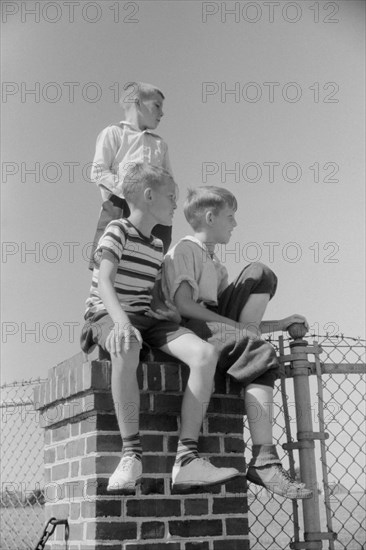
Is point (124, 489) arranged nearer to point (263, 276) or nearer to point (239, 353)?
point (239, 353)

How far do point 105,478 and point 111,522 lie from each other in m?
0.18

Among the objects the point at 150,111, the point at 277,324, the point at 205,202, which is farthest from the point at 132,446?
the point at 150,111

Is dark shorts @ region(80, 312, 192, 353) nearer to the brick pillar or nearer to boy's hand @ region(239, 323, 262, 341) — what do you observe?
the brick pillar

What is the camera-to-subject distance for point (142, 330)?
3203mm

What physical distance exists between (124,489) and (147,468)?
216 mm

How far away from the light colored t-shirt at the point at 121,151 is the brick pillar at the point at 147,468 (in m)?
1.74

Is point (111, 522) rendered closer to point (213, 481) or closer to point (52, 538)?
point (213, 481)

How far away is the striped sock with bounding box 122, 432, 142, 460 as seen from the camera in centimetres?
289

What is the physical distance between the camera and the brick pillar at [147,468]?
2.93 meters

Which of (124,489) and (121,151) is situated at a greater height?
(121,151)

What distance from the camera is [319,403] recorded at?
3.52 meters

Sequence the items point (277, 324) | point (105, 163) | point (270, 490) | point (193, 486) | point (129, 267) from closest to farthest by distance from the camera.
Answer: point (193, 486) < point (270, 490) < point (129, 267) < point (277, 324) < point (105, 163)

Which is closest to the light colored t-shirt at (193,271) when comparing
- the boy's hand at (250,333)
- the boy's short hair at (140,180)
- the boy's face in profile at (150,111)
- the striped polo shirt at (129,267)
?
the striped polo shirt at (129,267)

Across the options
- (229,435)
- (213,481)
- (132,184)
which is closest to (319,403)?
(229,435)
